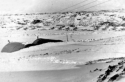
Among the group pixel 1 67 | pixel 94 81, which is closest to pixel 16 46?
pixel 1 67

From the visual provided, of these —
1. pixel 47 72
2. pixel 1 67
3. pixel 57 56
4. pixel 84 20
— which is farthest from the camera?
pixel 84 20

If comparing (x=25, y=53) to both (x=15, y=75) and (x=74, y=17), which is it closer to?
(x=15, y=75)

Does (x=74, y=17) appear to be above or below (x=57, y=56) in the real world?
above

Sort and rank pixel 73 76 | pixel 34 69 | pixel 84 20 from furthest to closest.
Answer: pixel 84 20
pixel 34 69
pixel 73 76

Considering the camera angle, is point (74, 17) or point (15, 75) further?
point (74, 17)

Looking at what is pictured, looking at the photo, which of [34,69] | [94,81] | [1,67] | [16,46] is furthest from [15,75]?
[16,46]

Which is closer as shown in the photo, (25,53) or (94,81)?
(94,81)

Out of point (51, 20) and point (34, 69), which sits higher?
point (51, 20)

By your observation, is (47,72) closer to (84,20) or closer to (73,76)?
(73,76)

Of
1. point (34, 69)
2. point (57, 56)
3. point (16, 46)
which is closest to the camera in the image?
point (34, 69)
